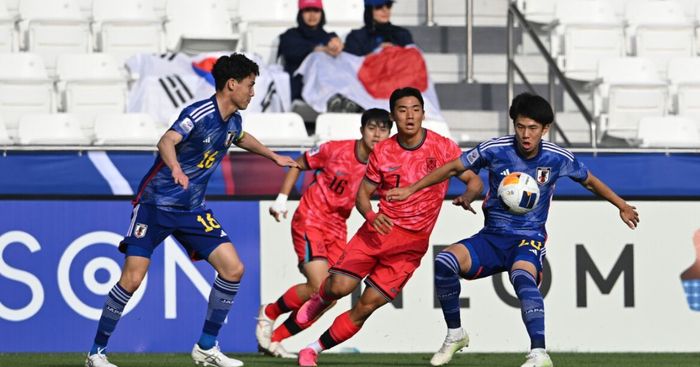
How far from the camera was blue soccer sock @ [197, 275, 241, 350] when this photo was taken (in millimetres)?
9430

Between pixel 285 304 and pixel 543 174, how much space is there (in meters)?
3.05

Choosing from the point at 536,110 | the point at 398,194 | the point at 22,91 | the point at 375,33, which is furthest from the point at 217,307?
the point at 375,33

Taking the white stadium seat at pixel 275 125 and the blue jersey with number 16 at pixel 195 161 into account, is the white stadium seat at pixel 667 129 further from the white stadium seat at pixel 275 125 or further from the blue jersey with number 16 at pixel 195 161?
the blue jersey with number 16 at pixel 195 161

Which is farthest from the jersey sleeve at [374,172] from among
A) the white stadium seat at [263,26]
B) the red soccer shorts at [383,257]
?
the white stadium seat at [263,26]

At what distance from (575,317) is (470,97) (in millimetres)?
3885

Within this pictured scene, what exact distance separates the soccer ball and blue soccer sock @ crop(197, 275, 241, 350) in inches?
76.1

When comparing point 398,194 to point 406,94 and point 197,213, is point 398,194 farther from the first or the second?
point 197,213

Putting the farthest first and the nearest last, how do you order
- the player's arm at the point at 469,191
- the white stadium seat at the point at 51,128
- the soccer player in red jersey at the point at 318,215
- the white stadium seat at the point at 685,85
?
the white stadium seat at the point at 685,85 → the white stadium seat at the point at 51,128 → the soccer player in red jersey at the point at 318,215 → the player's arm at the point at 469,191

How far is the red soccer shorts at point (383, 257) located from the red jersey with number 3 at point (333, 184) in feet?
5.44

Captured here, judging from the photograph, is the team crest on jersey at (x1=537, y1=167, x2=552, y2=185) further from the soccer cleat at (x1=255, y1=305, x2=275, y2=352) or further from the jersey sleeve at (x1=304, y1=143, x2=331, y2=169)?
the soccer cleat at (x1=255, y1=305, x2=275, y2=352)

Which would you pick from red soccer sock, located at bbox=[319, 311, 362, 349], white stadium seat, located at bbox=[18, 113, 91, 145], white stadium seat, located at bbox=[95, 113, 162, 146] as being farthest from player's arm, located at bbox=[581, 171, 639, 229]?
white stadium seat, located at bbox=[18, 113, 91, 145]

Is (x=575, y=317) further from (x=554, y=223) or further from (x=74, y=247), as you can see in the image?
(x=74, y=247)

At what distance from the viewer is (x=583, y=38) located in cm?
1625

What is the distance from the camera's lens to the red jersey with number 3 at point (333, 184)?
37.3ft
